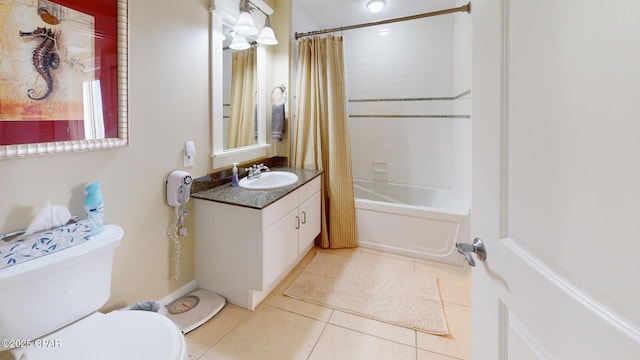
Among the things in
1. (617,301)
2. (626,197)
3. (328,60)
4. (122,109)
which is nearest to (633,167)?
(626,197)

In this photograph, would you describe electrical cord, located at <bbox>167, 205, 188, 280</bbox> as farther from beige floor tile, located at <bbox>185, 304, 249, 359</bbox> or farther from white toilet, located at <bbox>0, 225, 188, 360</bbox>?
white toilet, located at <bbox>0, 225, 188, 360</bbox>

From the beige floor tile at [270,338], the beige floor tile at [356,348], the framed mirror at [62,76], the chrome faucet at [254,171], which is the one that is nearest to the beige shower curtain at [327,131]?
the chrome faucet at [254,171]

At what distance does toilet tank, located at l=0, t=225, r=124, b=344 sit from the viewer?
979 millimetres

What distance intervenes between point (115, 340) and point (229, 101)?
1.68 metres

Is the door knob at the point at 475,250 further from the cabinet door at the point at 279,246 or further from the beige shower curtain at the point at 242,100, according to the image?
the beige shower curtain at the point at 242,100

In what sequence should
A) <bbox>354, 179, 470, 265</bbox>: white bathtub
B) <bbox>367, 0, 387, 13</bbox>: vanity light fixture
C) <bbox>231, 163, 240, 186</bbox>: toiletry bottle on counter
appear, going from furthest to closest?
<bbox>367, 0, 387, 13</bbox>: vanity light fixture
<bbox>354, 179, 470, 265</bbox>: white bathtub
<bbox>231, 163, 240, 186</bbox>: toiletry bottle on counter

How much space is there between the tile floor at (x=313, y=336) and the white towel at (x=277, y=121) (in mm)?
1429

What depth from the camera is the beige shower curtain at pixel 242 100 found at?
2.28 meters

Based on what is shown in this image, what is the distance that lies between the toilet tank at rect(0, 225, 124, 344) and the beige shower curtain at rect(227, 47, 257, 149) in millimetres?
1225

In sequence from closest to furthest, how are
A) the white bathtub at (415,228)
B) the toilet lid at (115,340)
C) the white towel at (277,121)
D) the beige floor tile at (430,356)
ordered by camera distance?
the toilet lid at (115,340) < the beige floor tile at (430,356) < the white bathtub at (415,228) < the white towel at (277,121)

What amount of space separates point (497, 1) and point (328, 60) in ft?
6.88

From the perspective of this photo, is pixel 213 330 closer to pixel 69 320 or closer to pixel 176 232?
pixel 176 232

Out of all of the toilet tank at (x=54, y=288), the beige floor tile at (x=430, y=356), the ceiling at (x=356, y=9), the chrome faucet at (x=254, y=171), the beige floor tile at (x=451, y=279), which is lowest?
the beige floor tile at (x=430, y=356)

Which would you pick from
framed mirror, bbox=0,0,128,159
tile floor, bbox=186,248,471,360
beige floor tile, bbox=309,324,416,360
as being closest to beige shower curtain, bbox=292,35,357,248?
tile floor, bbox=186,248,471,360
